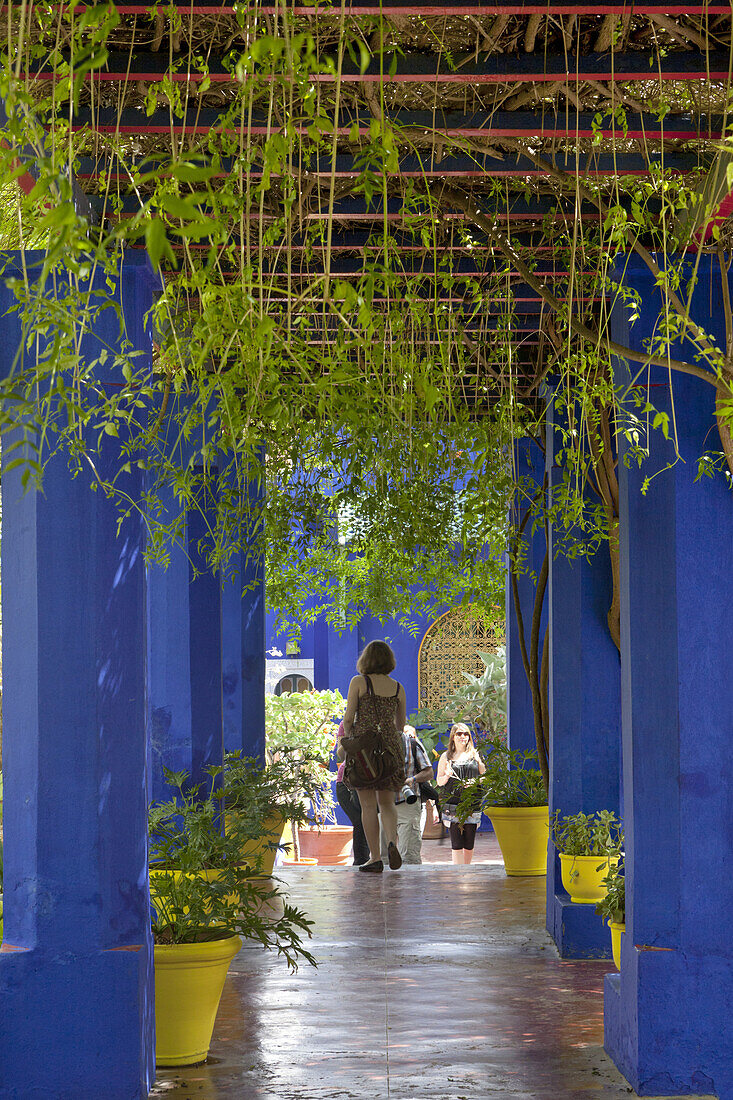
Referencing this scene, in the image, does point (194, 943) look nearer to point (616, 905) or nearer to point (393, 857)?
point (616, 905)

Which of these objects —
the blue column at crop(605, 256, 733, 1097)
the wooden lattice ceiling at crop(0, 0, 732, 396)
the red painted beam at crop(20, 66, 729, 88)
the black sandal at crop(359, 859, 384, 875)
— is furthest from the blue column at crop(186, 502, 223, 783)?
the red painted beam at crop(20, 66, 729, 88)

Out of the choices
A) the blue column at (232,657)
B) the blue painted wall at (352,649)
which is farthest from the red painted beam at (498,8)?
the blue painted wall at (352,649)

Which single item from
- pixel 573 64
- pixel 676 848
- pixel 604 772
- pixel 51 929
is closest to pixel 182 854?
pixel 51 929

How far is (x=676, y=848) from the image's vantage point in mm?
3916

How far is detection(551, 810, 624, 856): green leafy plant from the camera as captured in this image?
5.80 meters

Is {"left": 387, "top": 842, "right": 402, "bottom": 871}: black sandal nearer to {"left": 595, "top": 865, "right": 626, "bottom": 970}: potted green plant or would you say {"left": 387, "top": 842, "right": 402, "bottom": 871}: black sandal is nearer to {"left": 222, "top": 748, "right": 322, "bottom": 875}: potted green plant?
{"left": 222, "top": 748, "right": 322, "bottom": 875}: potted green plant

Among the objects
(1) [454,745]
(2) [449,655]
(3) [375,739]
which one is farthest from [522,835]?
(2) [449,655]

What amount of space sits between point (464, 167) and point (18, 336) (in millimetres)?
1584

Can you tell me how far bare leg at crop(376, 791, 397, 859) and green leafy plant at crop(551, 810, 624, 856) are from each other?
76.4 inches

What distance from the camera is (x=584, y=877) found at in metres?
5.79

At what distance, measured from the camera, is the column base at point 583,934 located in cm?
577

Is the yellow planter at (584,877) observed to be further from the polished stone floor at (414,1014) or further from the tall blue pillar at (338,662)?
the tall blue pillar at (338,662)

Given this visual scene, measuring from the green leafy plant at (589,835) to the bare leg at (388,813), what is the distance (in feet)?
6.36

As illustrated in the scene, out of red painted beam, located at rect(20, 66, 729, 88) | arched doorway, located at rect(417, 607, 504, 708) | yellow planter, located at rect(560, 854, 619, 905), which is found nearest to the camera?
red painted beam, located at rect(20, 66, 729, 88)
